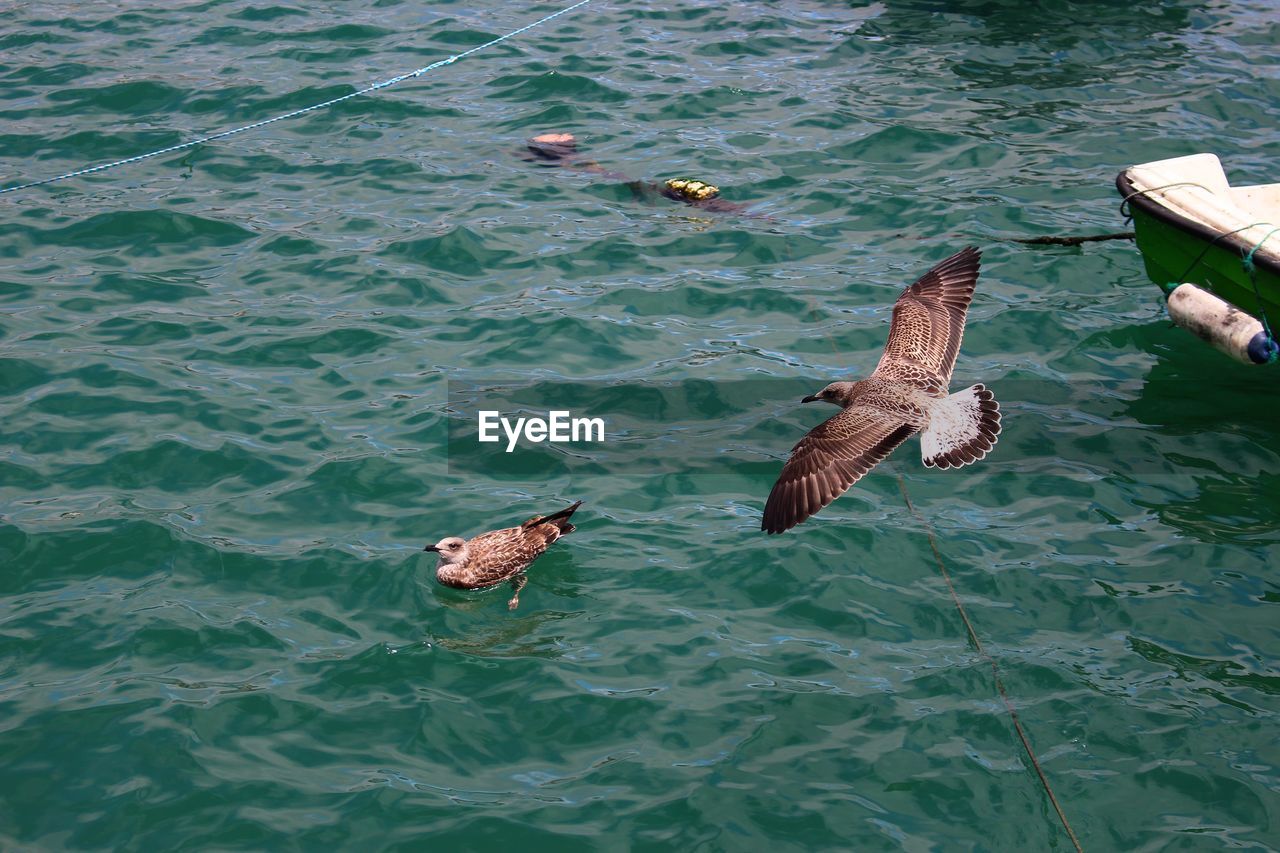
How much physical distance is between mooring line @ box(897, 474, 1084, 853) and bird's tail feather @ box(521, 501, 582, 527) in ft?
7.17

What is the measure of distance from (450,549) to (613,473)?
4.89 feet

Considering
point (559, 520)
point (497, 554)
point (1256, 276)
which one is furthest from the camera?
point (1256, 276)

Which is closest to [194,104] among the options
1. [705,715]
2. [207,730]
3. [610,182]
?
[610,182]

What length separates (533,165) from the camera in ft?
38.9

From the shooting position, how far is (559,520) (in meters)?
7.16

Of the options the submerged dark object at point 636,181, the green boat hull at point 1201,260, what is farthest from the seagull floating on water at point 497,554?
the green boat hull at point 1201,260

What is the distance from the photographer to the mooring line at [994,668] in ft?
18.0

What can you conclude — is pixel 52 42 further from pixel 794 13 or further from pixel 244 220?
pixel 794 13
